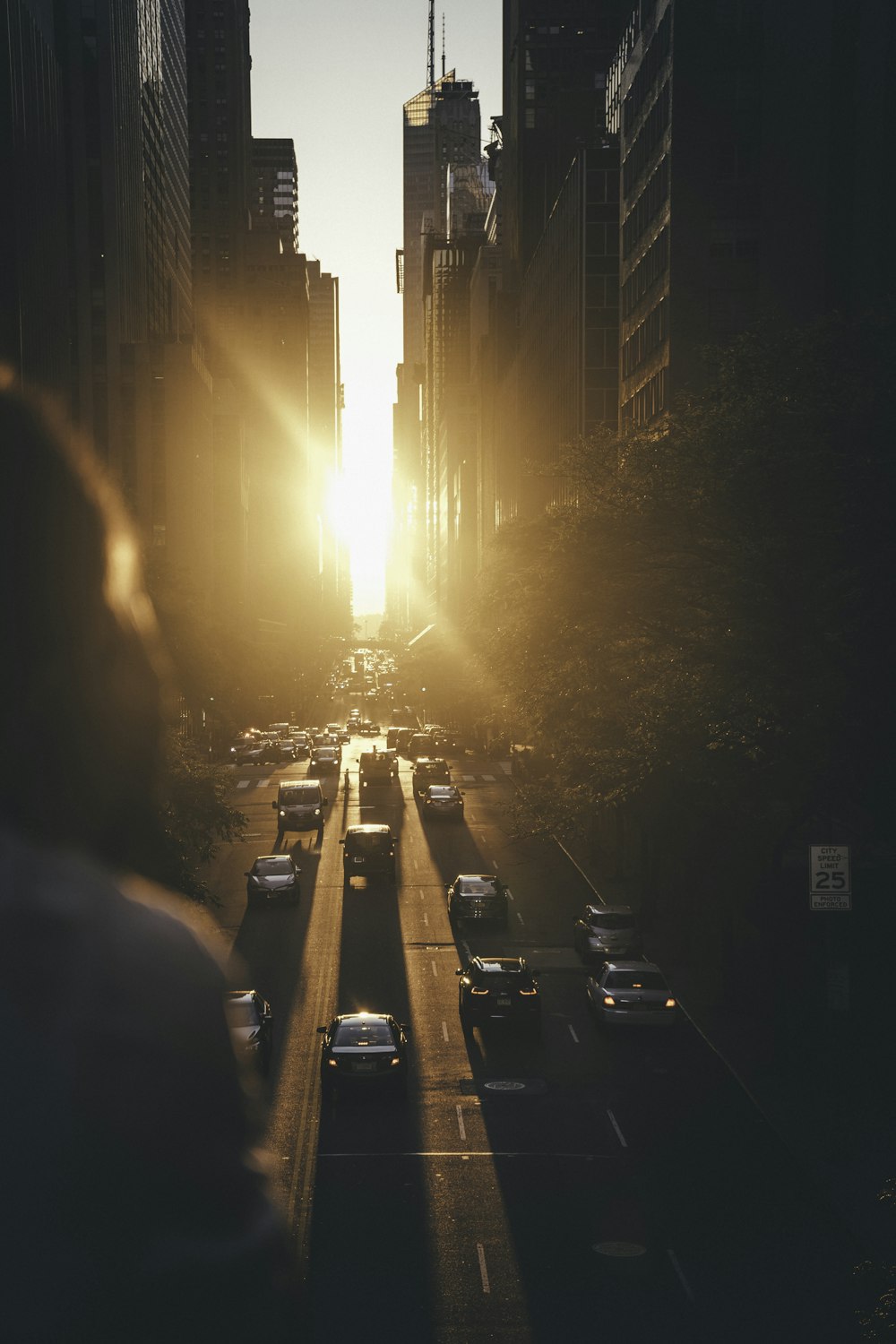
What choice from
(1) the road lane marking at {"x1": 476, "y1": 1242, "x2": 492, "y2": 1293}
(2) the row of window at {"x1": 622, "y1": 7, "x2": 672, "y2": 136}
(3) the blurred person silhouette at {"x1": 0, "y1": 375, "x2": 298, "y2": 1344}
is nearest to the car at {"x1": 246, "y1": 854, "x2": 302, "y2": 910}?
(1) the road lane marking at {"x1": 476, "y1": 1242, "x2": 492, "y2": 1293}

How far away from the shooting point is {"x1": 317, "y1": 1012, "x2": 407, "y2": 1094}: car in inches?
976

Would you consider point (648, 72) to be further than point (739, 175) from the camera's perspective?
Yes

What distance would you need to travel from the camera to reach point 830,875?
84.8 feet

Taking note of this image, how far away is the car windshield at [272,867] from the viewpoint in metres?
46.5

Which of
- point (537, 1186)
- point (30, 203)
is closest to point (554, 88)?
point (30, 203)

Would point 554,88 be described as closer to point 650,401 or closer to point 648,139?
point 648,139

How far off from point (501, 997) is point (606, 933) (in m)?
8.28

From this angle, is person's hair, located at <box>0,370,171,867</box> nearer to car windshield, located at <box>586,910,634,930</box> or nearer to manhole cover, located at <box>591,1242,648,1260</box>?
manhole cover, located at <box>591,1242,648,1260</box>

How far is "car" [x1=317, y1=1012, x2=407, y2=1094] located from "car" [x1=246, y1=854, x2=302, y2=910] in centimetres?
2010

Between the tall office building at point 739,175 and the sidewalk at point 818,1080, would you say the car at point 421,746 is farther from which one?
the sidewalk at point 818,1080

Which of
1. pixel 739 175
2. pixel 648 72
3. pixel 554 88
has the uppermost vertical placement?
pixel 554 88

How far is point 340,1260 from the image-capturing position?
1755 cm

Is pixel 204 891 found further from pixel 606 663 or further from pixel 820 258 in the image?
pixel 820 258

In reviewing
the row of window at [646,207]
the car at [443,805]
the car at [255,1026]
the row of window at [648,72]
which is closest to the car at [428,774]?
the car at [443,805]
